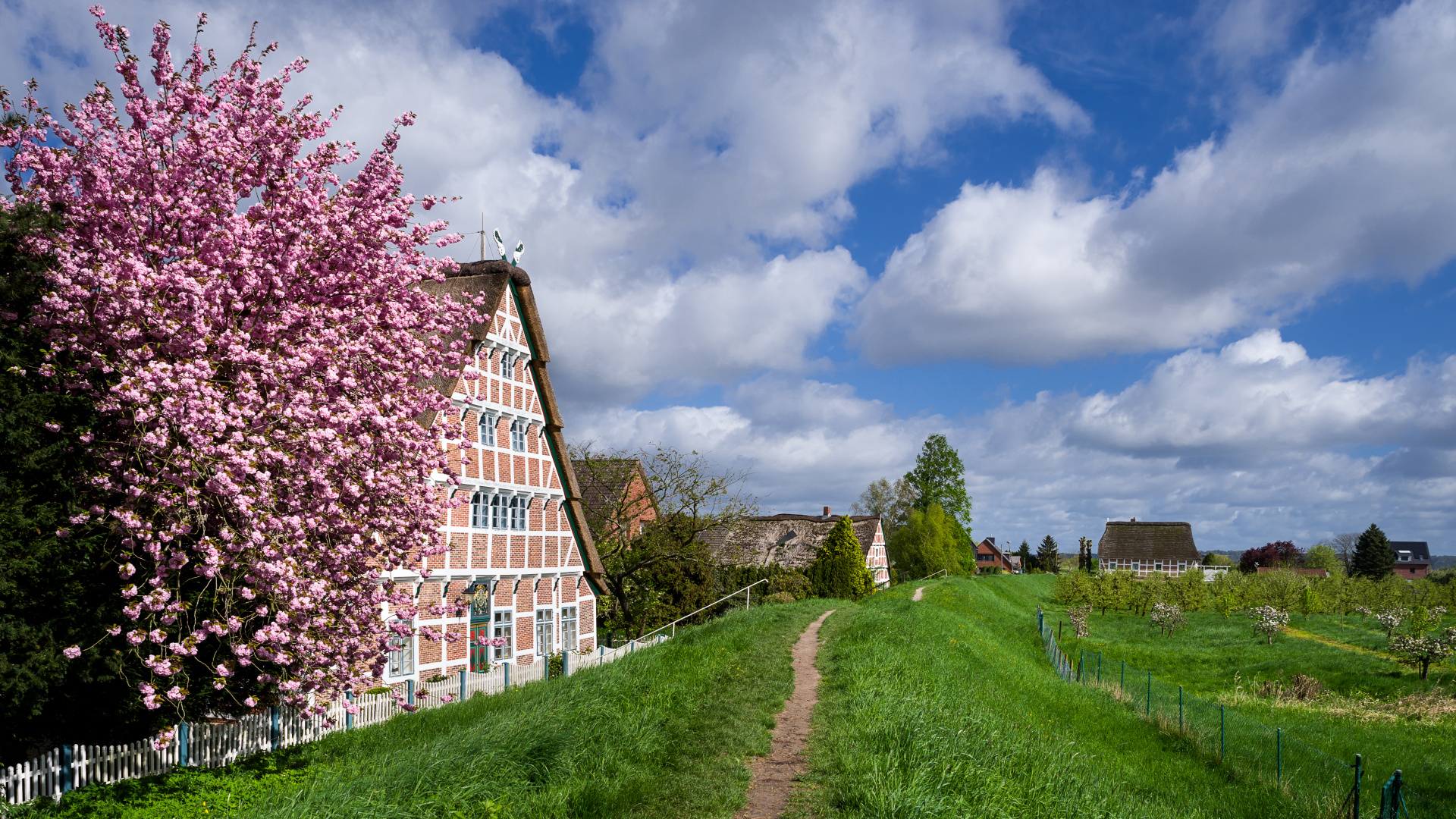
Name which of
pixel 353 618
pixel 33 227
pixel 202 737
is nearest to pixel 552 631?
pixel 202 737

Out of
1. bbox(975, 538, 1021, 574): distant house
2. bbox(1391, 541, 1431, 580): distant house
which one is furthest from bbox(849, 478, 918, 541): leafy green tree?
bbox(1391, 541, 1431, 580): distant house

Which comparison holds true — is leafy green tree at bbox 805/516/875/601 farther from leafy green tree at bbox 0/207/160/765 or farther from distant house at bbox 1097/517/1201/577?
distant house at bbox 1097/517/1201/577

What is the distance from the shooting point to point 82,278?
1136 cm

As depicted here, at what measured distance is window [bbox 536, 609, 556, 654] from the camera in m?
27.4

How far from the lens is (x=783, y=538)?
57.6m

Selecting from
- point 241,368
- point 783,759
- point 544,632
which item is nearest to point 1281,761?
point 783,759

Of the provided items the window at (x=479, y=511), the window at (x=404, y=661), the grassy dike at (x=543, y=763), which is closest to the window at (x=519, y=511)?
the window at (x=479, y=511)

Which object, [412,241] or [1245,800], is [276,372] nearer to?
[412,241]

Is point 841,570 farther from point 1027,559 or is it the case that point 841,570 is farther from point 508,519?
point 1027,559

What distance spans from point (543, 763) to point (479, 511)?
15.6 meters

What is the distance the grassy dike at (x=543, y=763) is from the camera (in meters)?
8.77

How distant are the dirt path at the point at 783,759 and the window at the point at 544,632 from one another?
13.0 m

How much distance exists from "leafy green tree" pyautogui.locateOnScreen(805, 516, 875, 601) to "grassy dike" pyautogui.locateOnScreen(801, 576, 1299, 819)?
21896 millimetres

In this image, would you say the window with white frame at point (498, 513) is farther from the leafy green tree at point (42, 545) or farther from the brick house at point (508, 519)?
the leafy green tree at point (42, 545)
